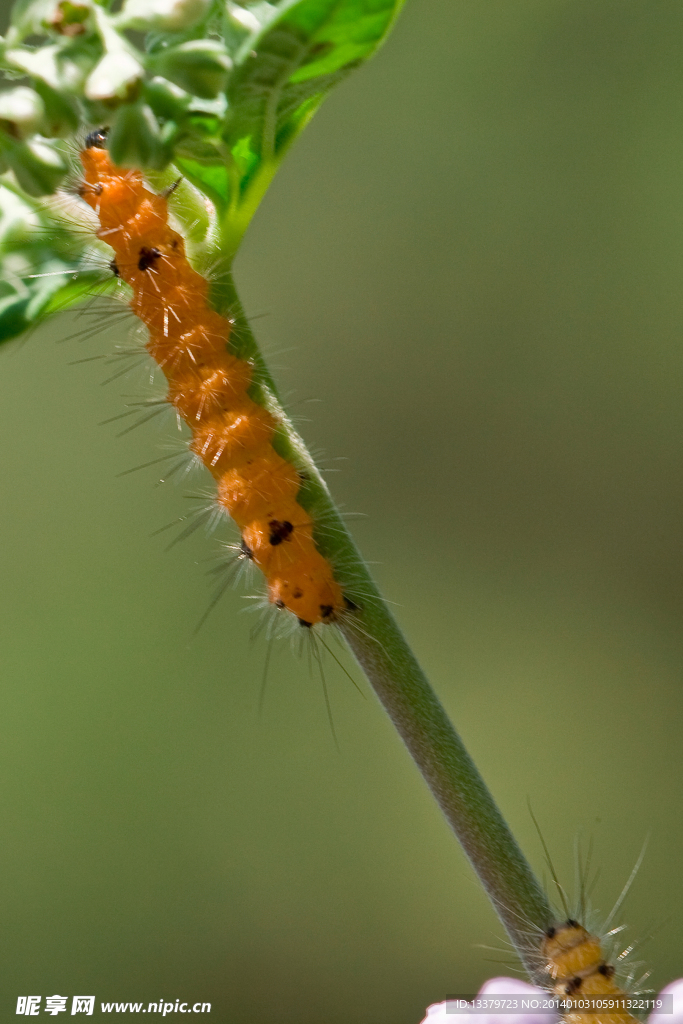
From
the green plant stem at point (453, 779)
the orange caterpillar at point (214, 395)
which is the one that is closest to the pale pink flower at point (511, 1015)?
the green plant stem at point (453, 779)

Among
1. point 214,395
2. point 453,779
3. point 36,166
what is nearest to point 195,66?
point 36,166

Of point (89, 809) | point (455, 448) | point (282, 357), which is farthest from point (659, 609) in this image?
point (89, 809)

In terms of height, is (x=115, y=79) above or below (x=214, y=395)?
above

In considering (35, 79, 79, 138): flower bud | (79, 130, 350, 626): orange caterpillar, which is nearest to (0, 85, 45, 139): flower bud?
(35, 79, 79, 138): flower bud

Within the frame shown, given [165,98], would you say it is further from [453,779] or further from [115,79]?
[453,779]

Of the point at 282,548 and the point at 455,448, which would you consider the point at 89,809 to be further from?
the point at 282,548

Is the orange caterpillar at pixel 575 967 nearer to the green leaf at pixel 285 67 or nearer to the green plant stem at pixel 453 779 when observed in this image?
the green plant stem at pixel 453 779
